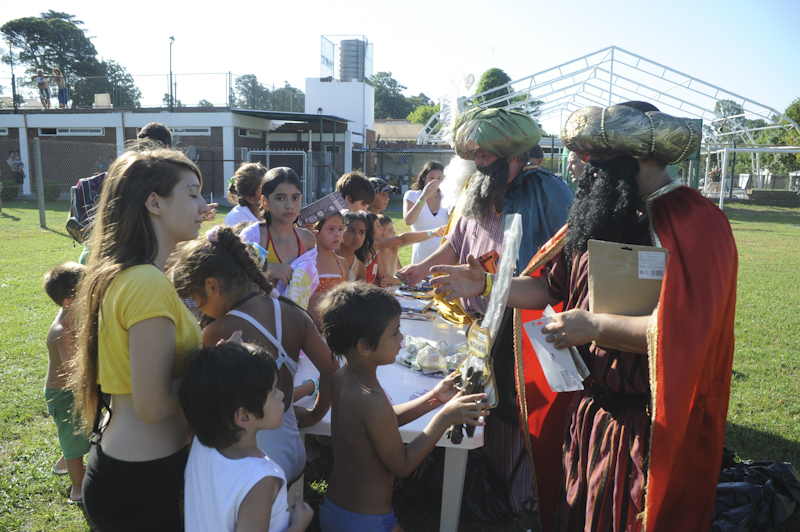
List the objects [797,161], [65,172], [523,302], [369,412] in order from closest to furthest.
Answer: [369,412], [523,302], [65,172], [797,161]

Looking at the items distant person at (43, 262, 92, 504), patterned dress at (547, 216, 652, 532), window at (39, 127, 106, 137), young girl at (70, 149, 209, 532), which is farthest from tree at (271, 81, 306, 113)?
patterned dress at (547, 216, 652, 532)

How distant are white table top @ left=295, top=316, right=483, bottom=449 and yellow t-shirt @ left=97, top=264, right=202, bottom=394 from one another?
0.80 m

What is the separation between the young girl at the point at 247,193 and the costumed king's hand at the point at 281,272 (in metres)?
0.99

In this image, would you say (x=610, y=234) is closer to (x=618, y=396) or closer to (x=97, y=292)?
(x=618, y=396)

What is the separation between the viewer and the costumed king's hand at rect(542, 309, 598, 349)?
1.74 metres

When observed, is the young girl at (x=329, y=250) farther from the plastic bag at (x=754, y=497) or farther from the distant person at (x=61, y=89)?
the distant person at (x=61, y=89)

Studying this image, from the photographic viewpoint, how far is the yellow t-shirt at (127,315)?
4.90 feet

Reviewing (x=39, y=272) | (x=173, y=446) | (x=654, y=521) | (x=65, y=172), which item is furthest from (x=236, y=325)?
(x=65, y=172)

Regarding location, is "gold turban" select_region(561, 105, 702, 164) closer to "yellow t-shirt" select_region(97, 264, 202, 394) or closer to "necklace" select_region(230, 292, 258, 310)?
"necklace" select_region(230, 292, 258, 310)

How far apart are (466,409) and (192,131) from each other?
25438 mm

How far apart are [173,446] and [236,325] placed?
458mm

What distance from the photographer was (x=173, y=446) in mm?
1653

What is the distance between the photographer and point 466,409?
1.61 m

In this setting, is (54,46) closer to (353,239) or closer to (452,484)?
(353,239)
